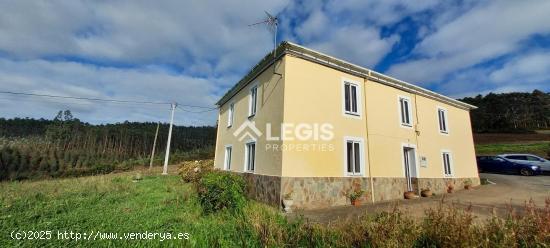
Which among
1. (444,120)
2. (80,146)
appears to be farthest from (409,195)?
(80,146)

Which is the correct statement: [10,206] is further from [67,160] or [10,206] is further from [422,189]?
[67,160]

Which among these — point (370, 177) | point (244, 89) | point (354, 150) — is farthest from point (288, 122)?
point (244, 89)

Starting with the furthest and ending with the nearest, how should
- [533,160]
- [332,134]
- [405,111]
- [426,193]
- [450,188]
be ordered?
[533,160] < [450,188] < [405,111] < [426,193] < [332,134]

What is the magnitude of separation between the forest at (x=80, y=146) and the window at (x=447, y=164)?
28.0m

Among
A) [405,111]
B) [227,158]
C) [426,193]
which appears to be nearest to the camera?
[426,193]

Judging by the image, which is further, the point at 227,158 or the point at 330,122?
the point at 227,158

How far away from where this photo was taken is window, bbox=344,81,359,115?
10938mm

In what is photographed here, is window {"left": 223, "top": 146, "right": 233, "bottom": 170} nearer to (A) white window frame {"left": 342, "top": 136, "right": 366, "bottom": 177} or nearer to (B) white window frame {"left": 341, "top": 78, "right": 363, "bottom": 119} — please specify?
(A) white window frame {"left": 342, "top": 136, "right": 366, "bottom": 177}

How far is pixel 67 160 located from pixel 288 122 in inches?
1416

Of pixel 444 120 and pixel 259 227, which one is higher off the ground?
pixel 444 120

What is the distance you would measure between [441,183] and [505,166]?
1047 cm

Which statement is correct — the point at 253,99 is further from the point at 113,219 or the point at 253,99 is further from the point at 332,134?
the point at 113,219

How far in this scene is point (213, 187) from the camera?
303 inches

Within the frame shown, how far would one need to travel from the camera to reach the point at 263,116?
11047 millimetres
